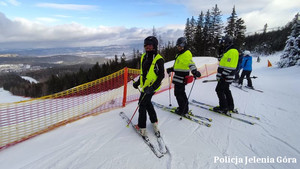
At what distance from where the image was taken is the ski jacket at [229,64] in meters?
3.72

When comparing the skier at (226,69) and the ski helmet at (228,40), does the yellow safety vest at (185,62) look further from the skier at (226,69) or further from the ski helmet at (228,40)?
the ski helmet at (228,40)

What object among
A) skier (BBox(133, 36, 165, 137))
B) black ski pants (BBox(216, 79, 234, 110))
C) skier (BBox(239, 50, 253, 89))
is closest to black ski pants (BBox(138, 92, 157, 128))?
skier (BBox(133, 36, 165, 137))

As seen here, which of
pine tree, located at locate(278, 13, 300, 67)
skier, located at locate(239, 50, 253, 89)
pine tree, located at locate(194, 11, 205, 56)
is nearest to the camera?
skier, located at locate(239, 50, 253, 89)

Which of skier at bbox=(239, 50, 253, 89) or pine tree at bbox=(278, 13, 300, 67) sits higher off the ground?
pine tree at bbox=(278, 13, 300, 67)

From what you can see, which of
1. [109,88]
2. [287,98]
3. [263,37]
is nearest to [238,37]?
[263,37]

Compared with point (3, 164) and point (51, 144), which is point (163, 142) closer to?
point (51, 144)

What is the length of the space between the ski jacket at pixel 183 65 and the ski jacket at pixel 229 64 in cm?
101

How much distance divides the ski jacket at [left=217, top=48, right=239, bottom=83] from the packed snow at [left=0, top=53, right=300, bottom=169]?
1.18m

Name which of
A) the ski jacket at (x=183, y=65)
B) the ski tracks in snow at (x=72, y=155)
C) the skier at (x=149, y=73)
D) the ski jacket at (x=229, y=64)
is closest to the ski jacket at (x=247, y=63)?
the ski jacket at (x=229, y=64)

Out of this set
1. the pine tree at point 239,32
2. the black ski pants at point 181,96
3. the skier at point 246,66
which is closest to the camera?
the black ski pants at point 181,96

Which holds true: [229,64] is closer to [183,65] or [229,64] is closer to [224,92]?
[224,92]

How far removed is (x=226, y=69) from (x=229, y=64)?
148 millimetres

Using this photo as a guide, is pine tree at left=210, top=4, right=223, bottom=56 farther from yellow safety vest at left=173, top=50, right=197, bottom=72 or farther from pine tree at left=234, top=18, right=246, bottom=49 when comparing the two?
yellow safety vest at left=173, top=50, right=197, bottom=72

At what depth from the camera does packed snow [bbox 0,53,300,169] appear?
246 cm
